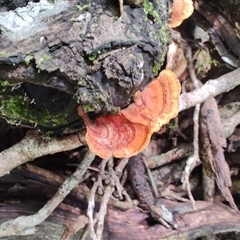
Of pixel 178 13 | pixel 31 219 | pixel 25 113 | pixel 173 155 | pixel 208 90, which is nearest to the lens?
pixel 25 113

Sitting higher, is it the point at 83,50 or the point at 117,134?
the point at 83,50

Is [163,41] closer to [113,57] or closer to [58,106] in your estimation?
[113,57]

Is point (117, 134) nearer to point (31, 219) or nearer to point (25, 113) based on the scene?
point (25, 113)

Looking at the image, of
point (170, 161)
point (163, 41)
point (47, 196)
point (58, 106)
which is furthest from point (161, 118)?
point (170, 161)

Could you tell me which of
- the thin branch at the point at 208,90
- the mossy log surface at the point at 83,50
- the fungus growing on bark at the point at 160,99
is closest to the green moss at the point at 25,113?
the mossy log surface at the point at 83,50

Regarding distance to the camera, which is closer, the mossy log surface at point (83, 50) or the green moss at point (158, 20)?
the mossy log surface at point (83, 50)

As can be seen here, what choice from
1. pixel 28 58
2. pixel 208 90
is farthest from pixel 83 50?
pixel 208 90

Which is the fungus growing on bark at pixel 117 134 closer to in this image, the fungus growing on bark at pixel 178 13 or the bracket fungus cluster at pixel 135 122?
the bracket fungus cluster at pixel 135 122
